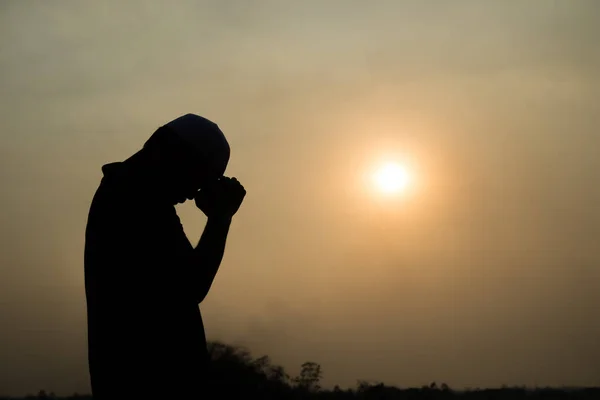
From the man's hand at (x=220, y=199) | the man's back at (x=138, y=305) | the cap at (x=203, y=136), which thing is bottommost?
the man's back at (x=138, y=305)

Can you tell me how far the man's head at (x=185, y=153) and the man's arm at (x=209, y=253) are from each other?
27 cm

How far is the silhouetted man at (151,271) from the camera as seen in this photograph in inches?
162

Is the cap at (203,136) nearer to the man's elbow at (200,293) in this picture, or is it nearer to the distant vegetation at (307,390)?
the man's elbow at (200,293)

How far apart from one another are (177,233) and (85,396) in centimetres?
4391

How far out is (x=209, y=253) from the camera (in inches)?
174

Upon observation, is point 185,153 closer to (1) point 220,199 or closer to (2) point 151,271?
(1) point 220,199

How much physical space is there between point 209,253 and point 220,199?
0.38 m

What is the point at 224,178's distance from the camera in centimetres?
473

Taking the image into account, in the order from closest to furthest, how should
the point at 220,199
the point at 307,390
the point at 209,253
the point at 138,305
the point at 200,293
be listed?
the point at 138,305 → the point at 200,293 → the point at 209,253 → the point at 220,199 → the point at 307,390

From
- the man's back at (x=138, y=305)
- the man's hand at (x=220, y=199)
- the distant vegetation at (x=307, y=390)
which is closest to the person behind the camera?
the man's back at (x=138, y=305)

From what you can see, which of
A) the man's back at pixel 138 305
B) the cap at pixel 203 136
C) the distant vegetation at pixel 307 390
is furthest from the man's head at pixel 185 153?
the distant vegetation at pixel 307 390

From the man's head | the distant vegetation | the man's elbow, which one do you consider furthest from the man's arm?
the distant vegetation

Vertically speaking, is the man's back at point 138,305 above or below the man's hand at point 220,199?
below

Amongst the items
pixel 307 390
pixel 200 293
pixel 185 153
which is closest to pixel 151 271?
pixel 200 293
